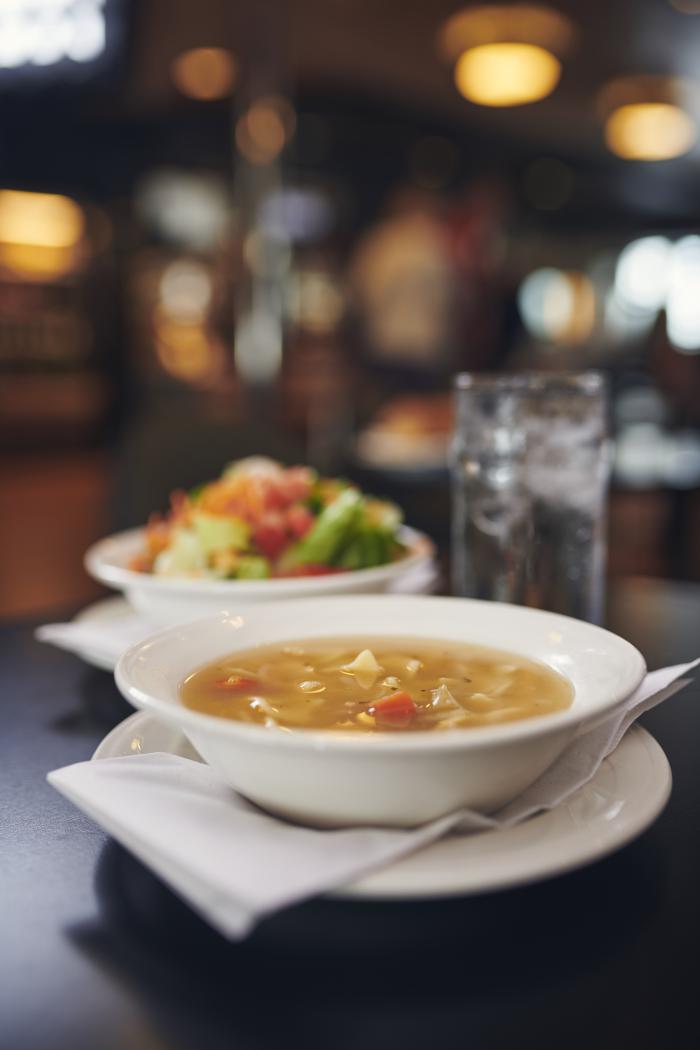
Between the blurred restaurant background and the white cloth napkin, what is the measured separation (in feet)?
6.33

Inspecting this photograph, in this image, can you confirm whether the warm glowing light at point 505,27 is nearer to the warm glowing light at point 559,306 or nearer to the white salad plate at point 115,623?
the white salad plate at point 115,623

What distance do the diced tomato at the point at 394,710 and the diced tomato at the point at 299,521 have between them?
0.73 meters

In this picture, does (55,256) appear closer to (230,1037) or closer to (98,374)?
(98,374)

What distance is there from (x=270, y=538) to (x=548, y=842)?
2.93ft

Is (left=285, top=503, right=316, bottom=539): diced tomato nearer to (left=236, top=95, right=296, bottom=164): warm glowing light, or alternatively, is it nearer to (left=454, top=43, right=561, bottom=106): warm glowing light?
(left=236, top=95, right=296, bottom=164): warm glowing light

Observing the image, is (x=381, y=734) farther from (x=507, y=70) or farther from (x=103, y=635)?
(x=507, y=70)

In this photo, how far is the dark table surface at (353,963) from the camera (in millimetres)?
524

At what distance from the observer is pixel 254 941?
61cm

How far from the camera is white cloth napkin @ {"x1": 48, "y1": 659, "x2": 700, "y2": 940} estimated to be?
0.57 m

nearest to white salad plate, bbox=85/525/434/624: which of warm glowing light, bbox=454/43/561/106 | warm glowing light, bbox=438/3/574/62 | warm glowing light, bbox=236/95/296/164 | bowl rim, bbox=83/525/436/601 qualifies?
bowl rim, bbox=83/525/436/601

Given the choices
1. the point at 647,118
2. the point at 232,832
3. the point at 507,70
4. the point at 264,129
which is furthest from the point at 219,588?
the point at 647,118

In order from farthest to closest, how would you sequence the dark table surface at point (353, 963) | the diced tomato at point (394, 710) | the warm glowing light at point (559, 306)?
the warm glowing light at point (559, 306) → the diced tomato at point (394, 710) → the dark table surface at point (353, 963)

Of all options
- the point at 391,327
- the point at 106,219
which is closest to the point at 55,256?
the point at 106,219

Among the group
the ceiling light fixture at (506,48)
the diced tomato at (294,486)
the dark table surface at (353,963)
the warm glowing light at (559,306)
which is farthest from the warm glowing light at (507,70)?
the warm glowing light at (559,306)
